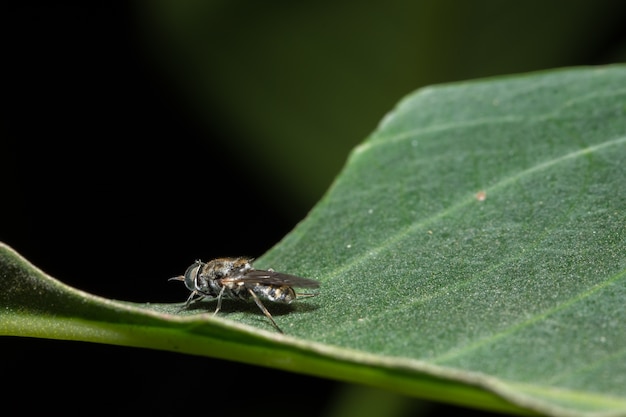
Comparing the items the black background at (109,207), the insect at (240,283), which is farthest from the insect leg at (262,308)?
the black background at (109,207)

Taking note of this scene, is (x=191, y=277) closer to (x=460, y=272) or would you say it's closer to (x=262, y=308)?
(x=262, y=308)

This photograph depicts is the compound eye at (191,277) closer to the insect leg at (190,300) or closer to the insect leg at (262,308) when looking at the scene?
the insect leg at (190,300)

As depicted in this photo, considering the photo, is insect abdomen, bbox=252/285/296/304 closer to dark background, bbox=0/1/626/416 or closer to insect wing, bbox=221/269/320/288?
insect wing, bbox=221/269/320/288

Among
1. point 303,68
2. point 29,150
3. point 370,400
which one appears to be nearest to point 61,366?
point 29,150

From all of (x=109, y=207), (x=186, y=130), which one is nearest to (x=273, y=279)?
(x=109, y=207)

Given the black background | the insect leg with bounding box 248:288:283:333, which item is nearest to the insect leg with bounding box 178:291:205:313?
the insect leg with bounding box 248:288:283:333

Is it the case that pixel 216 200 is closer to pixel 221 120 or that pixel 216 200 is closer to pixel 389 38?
pixel 221 120

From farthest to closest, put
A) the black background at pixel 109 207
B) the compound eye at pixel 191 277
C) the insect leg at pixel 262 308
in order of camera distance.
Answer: the black background at pixel 109 207, the compound eye at pixel 191 277, the insect leg at pixel 262 308
